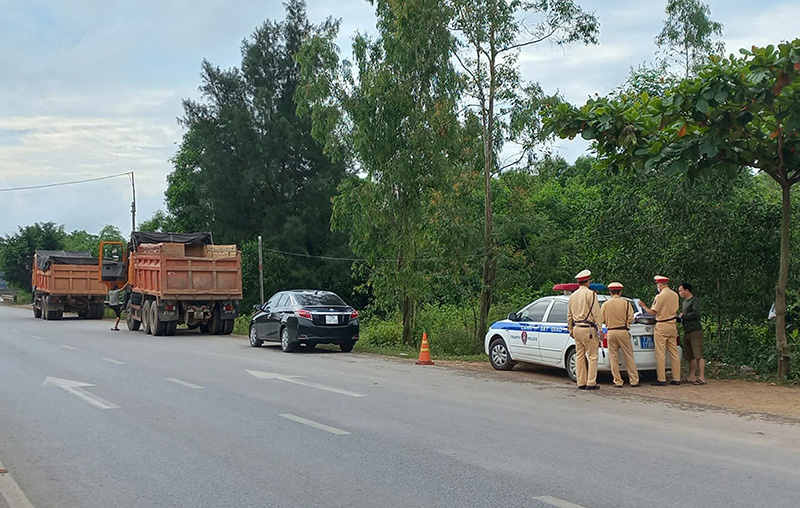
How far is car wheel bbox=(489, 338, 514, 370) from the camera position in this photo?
1602 centimetres

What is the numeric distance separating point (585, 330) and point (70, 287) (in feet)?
105

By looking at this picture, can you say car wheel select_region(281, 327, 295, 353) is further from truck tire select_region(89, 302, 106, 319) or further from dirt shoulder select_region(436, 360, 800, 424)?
truck tire select_region(89, 302, 106, 319)

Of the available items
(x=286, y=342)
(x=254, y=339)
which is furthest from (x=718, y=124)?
(x=254, y=339)

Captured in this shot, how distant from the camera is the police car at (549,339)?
13836 mm

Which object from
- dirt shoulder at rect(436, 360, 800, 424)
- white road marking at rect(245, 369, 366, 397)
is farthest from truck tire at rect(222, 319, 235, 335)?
dirt shoulder at rect(436, 360, 800, 424)

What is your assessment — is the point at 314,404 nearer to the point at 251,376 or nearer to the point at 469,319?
the point at 251,376

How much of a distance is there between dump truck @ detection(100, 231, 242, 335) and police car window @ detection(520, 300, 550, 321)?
14222 mm

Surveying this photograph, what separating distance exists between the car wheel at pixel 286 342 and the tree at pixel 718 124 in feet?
30.6

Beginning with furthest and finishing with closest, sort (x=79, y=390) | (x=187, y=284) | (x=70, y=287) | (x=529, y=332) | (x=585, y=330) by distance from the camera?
(x=70, y=287) < (x=187, y=284) < (x=529, y=332) < (x=585, y=330) < (x=79, y=390)

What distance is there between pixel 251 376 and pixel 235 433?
18.3 feet

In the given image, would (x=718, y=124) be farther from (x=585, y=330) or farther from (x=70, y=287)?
(x=70, y=287)

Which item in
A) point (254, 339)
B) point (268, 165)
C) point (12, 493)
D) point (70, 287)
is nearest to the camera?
point (12, 493)

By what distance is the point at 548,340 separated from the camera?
14742 mm

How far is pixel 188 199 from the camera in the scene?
59281 millimetres
